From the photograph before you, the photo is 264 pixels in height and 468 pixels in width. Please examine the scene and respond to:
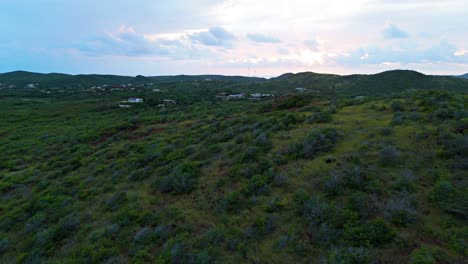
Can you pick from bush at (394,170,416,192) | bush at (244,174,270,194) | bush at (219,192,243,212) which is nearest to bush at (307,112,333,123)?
bush at (244,174,270,194)

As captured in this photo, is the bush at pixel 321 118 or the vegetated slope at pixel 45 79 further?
the vegetated slope at pixel 45 79

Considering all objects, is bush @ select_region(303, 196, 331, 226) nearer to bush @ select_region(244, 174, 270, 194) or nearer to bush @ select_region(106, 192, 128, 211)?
bush @ select_region(244, 174, 270, 194)

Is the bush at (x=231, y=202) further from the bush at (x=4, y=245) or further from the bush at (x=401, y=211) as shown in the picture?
the bush at (x=4, y=245)

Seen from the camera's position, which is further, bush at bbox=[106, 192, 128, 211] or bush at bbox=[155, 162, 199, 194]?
bush at bbox=[155, 162, 199, 194]

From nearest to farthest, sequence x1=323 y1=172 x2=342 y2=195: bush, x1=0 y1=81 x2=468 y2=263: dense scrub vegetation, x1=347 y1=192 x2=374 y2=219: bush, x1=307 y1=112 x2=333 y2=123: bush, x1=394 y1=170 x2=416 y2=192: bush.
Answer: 1. x1=0 y1=81 x2=468 y2=263: dense scrub vegetation
2. x1=347 y1=192 x2=374 y2=219: bush
3. x1=394 y1=170 x2=416 y2=192: bush
4. x1=323 y1=172 x2=342 y2=195: bush
5. x1=307 y1=112 x2=333 y2=123: bush

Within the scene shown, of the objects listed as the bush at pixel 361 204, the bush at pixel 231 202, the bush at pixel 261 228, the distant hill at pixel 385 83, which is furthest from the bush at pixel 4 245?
the distant hill at pixel 385 83

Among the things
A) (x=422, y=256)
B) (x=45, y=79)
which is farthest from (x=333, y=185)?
(x=45, y=79)

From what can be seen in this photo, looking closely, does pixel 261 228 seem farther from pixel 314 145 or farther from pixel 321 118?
pixel 321 118

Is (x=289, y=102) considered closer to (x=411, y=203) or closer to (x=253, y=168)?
(x=253, y=168)

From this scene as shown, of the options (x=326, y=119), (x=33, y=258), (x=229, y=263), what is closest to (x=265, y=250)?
(x=229, y=263)
